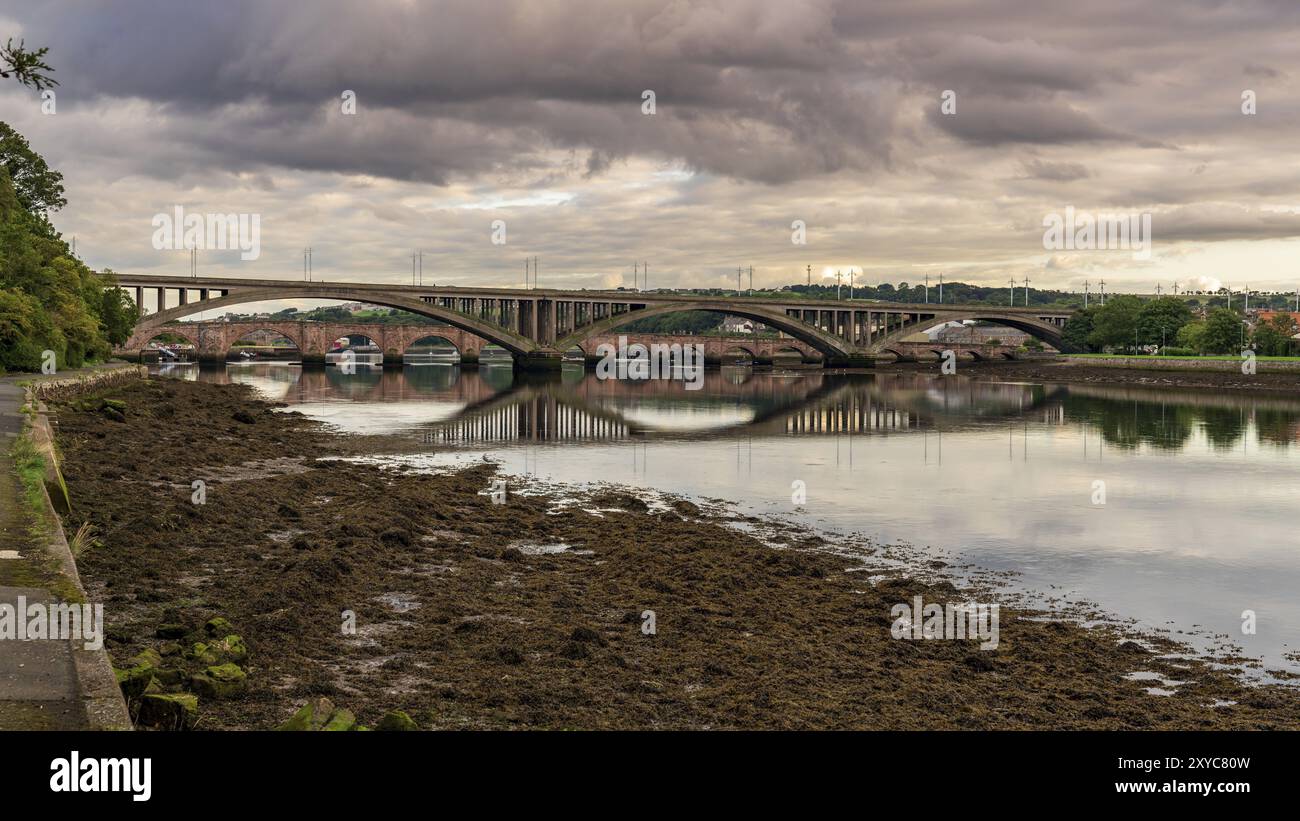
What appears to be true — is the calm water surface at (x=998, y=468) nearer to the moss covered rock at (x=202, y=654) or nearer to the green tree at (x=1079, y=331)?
the moss covered rock at (x=202, y=654)

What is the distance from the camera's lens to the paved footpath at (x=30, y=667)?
8266 mm

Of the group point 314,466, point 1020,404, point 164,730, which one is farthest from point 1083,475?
point 1020,404

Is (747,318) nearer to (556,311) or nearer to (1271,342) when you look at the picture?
(556,311)

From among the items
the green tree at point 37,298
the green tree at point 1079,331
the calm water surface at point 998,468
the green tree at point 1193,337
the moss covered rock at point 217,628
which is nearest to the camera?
the moss covered rock at point 217,628

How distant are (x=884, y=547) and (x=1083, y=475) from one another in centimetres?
1801

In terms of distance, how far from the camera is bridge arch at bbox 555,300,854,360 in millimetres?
145375

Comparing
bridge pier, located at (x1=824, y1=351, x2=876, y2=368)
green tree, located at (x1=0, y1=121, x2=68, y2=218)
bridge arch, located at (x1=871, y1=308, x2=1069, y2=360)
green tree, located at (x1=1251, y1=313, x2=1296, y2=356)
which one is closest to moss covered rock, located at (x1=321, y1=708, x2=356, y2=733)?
green tree, located at (x1=0, y1=121, x2=68, y2=218)

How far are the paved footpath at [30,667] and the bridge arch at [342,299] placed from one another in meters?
113

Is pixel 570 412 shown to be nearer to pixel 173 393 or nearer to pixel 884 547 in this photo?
pixel 173 393

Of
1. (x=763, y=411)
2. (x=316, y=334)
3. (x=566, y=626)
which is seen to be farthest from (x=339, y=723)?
(x=316, y=334)

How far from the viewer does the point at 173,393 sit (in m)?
61.2

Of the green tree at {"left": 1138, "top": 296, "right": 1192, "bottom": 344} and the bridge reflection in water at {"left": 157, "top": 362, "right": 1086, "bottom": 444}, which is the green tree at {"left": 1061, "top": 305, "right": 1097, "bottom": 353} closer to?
the green tree at {"left": 1138, "top": 296, "right": 1192, "bottom": 344}

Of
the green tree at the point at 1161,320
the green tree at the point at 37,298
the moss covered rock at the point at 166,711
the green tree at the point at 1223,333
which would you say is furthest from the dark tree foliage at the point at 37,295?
the green tree at the point at 1161,320

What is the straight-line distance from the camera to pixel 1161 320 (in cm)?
15262
